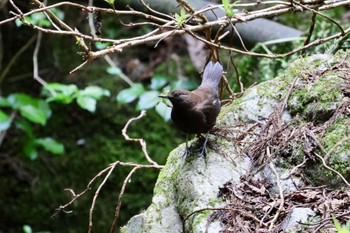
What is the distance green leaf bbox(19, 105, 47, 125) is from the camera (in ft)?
16.6

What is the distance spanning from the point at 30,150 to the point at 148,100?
1329 mm

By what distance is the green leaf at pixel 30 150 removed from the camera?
5.43 m

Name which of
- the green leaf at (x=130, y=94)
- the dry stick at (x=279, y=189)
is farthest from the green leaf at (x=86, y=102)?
the dry stick at (x=279, y=189)

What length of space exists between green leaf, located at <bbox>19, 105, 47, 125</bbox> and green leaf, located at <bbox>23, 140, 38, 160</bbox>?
44 cm

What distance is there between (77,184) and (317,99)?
342 cm

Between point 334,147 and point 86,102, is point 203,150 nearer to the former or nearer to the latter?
point 334,147

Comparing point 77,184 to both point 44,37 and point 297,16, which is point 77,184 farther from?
point 297,16

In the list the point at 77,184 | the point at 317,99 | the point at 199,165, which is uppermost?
the point at 317,99

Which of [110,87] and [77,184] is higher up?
[110,87]

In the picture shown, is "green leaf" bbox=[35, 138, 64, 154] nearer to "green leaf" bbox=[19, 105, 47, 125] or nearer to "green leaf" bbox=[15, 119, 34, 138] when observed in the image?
"green leaf" bbox=[15, 119, 34, 138]

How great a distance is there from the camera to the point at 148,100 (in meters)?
4.91

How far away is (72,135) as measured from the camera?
238 inches

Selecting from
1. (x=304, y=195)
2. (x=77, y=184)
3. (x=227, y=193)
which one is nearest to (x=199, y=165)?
(x=227, y=193)

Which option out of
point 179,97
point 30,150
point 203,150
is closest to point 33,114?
point 30,150
